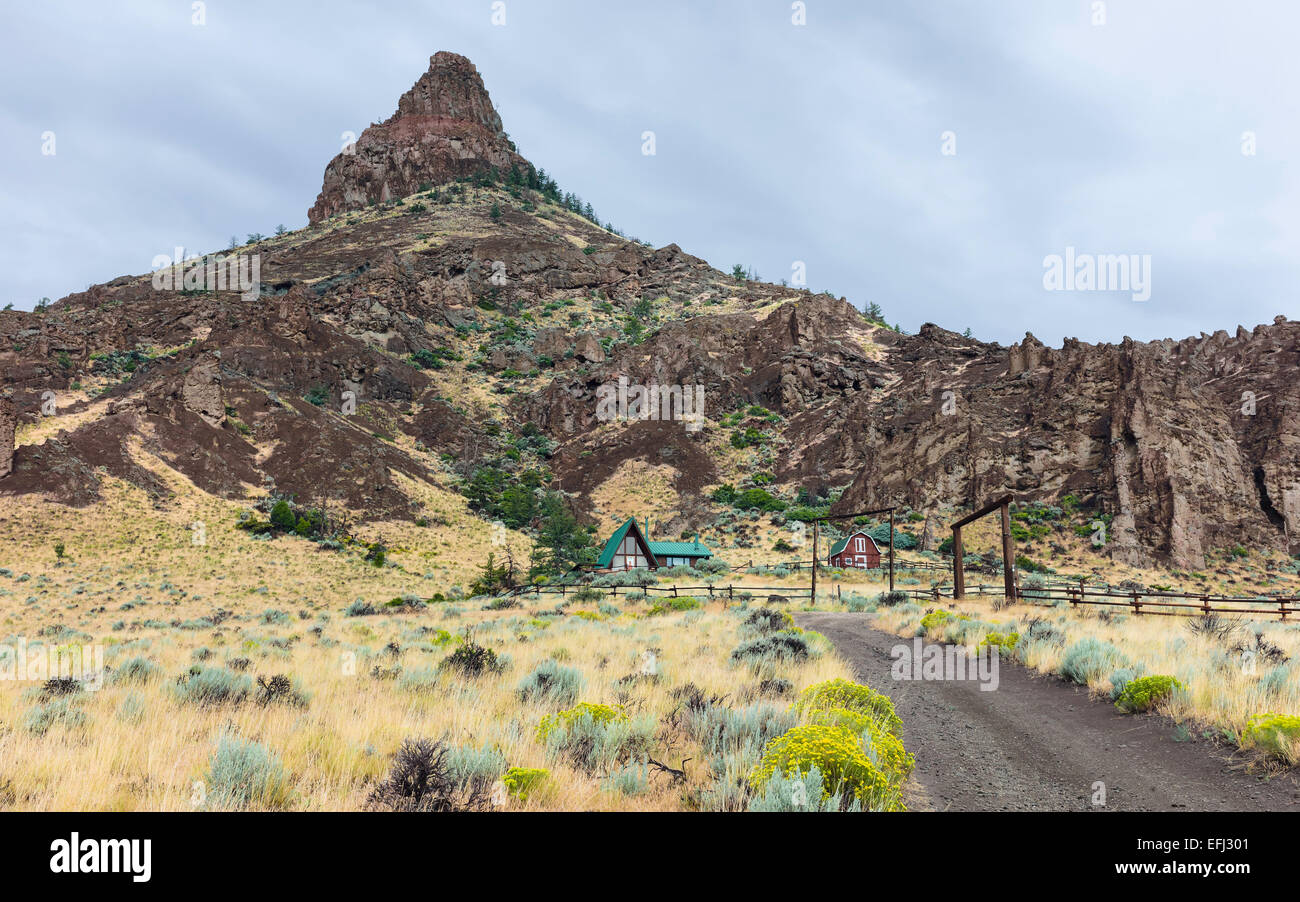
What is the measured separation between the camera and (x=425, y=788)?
4.22m

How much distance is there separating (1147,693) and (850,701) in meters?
4.08

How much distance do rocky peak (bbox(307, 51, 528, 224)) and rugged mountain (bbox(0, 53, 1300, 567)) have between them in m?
34.3

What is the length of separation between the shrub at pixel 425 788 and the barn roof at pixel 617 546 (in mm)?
43177

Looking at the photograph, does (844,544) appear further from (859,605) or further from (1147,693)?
(1147,693)

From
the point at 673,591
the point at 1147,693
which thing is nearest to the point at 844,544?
the point at 673,591

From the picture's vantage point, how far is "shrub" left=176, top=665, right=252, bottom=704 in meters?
7.52

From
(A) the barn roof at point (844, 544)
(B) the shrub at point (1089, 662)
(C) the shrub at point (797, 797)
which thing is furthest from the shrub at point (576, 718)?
(A) the barn roof at point (844, 544)

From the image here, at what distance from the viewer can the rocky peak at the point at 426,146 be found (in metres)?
147

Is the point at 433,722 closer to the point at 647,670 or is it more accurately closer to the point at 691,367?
the point at 647,670

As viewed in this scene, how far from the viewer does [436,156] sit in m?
150

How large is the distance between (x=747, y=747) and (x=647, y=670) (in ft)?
16.2

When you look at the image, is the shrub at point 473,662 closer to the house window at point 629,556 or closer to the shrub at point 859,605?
the shrub at point 859,605

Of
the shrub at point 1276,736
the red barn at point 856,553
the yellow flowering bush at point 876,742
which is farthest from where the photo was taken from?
the red barn at point 856,553

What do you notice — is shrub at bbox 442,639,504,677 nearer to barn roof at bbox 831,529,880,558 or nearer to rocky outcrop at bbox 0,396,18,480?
barn roof at bbox 831,529,880,558
